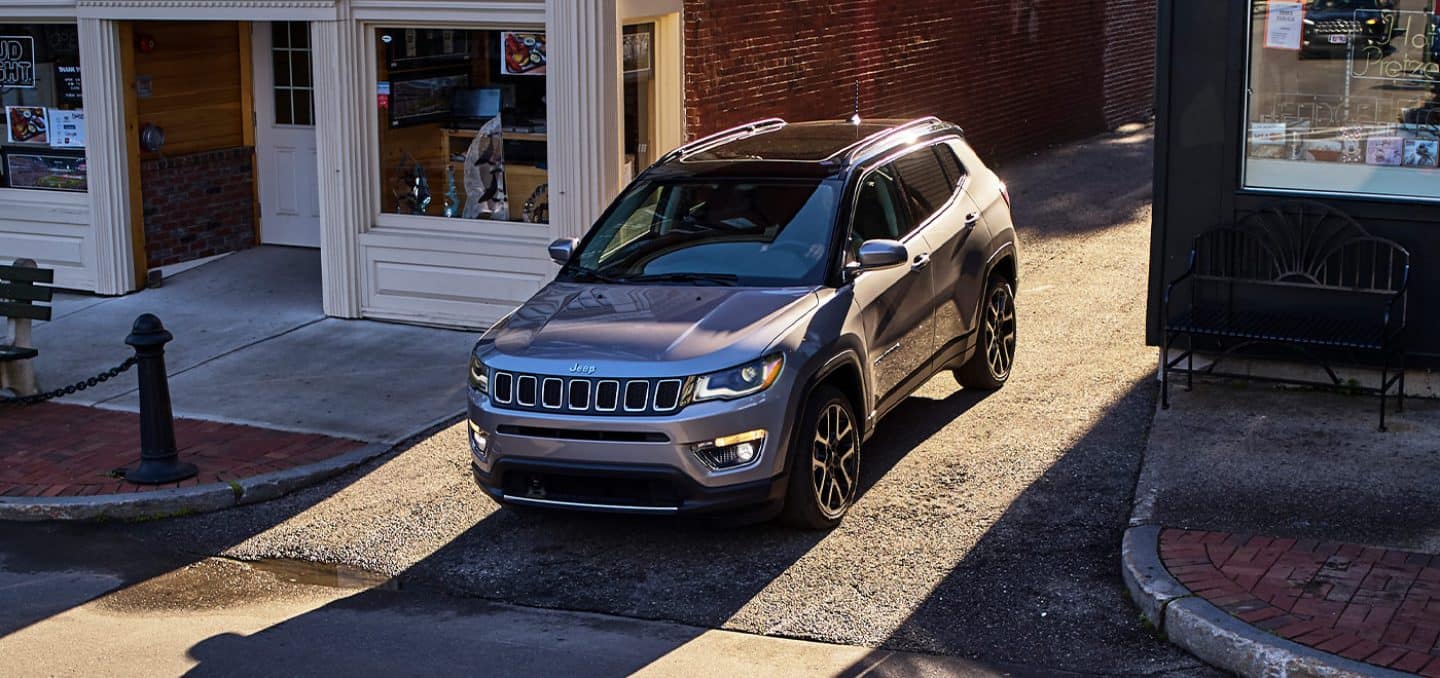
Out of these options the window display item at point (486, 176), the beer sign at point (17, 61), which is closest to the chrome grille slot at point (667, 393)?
the window display item at point (486, 176)

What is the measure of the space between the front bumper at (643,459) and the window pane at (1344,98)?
3979 mm

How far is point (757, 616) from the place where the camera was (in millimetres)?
6707

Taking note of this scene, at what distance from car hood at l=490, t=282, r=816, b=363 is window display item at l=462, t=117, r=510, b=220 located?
13.2 feet

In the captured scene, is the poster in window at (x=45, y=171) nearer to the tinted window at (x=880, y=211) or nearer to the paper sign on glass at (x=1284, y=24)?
the tinted window at (x=880, y=211)

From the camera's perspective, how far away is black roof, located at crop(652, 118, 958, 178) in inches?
332

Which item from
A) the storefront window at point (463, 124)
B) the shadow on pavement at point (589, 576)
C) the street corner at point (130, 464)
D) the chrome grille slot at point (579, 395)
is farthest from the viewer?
the storefront window at point (463, 124)

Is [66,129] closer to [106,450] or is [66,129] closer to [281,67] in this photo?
[281,67]

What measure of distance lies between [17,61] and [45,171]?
92 cm

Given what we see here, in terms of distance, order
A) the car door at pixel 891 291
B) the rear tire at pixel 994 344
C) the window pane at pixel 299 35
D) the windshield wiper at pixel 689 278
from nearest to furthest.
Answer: the windshield wiper at pixel 689 278, the car door at pixel 891 291, the rear tire at pixel 994 344, the window pane at pixel 299 35

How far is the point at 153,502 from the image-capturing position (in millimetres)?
8344

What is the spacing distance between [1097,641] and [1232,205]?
158 inches

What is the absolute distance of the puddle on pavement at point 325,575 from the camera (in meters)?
7.34

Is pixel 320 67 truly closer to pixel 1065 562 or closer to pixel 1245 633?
pixel 1065 562

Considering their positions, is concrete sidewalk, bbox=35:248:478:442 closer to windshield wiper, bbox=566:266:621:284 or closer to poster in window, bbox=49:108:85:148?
poster in window, bbox=49:108:85:148
